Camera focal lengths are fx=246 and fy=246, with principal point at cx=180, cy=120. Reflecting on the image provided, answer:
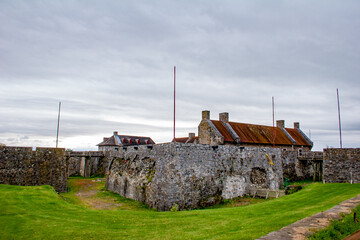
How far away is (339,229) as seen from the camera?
532 cm

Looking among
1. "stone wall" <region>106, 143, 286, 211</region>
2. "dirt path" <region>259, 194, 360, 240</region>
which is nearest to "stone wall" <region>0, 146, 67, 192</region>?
"stone wall" <region>106, 143, 286, 211</region>

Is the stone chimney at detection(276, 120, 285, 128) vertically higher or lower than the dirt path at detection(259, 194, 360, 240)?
higher

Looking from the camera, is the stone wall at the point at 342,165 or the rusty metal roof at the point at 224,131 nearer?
the stone wall at the point at 342,165

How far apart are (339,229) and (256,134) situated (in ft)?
112

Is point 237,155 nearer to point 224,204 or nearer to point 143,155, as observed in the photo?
point 224,204

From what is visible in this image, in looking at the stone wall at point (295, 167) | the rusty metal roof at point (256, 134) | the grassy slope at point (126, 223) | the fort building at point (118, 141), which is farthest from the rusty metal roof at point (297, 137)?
the fort building at point (118, 141)

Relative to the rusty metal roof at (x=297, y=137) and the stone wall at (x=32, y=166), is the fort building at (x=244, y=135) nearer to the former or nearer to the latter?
the rusty metal roof at (x=297, y=137)

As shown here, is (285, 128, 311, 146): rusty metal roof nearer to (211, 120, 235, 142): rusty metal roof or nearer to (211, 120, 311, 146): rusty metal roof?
(211, 120, 311, 146): rusty metal roof

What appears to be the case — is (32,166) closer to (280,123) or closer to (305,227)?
(305,227)

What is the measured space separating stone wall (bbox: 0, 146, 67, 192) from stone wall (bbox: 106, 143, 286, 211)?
5218 millimetres

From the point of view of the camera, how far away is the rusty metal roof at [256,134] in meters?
35.3

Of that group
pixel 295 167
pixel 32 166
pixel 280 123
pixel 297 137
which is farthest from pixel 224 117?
pixel 32 166

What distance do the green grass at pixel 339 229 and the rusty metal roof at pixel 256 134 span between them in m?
27.5

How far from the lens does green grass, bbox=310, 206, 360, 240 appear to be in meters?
4.76
